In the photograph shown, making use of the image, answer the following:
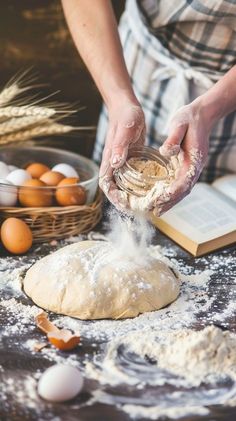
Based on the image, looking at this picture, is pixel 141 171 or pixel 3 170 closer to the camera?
pixel 141 171

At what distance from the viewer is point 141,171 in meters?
1.57

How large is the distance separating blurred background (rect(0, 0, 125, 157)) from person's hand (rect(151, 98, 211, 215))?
2.87 feet

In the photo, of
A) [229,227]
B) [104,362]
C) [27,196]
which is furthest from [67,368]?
[229,227]

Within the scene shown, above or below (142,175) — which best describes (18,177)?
below

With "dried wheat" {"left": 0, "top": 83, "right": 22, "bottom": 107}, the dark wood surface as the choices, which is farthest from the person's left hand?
"dried wheat" {"left": 0, "top": 83, "right": 22, "bottom": 107}

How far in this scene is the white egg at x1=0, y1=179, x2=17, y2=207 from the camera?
5.88 ft

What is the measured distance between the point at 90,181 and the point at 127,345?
1.92 feet

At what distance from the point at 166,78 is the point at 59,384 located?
3.63 ft

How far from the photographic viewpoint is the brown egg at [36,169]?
1933 mm

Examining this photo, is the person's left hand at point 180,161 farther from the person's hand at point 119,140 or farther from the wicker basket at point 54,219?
the wicker basket at point 54,219

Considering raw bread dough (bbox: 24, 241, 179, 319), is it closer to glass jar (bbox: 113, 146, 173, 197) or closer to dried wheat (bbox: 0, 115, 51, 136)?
glass jar (bbox: 113, 146, 173, 197)

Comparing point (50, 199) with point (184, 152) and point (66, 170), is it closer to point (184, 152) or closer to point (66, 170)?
point (66, 170)

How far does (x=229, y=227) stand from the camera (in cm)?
187

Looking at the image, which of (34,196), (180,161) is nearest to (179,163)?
(180,161)
